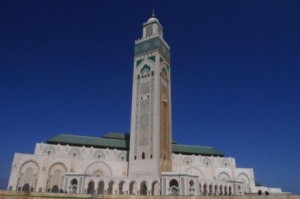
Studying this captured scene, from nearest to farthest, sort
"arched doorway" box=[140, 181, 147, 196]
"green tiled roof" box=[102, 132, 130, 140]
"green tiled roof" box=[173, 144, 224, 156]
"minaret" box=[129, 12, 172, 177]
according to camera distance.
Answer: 1. "arched doorway" box=[140, 181, 147, 196]
2. "minaret" box=[129, 12, 172, 177]
3. "green tiled roof" box=[173, 144, 224, 156]
4. "green tiled roof" box=[102, 132, 130, 140]

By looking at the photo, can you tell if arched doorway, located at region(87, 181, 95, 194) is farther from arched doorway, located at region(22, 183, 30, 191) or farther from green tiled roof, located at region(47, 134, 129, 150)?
green tiled roof, located at region(47, 134, 129, 150)

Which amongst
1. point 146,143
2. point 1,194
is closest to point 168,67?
point 146,143

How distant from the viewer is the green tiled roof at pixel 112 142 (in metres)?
42.1

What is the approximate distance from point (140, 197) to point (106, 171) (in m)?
21.0

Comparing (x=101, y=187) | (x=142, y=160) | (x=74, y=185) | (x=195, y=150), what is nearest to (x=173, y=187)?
(x=142, y=160)

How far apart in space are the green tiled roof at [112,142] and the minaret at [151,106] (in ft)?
20.7

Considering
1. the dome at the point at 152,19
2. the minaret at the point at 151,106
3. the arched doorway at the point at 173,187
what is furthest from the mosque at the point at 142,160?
the dome at the point at 152,19

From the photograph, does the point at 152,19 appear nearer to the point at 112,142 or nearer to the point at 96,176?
the point at 112,142

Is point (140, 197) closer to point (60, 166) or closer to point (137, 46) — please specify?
point (60, 166)

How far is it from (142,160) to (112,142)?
9383 mm

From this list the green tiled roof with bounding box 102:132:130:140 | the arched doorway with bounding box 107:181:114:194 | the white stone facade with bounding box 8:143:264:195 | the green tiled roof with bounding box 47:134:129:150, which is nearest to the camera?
the white stone facade with bounding box 8:143:264:195

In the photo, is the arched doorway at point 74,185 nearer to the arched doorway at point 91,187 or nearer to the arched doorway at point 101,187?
the arched doorway at point 91,187

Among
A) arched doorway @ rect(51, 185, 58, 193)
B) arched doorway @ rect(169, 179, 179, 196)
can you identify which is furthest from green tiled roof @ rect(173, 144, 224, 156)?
arched doorway @ rect(51, 185, 58, 193)

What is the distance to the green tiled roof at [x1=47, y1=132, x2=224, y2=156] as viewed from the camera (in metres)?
42.1
